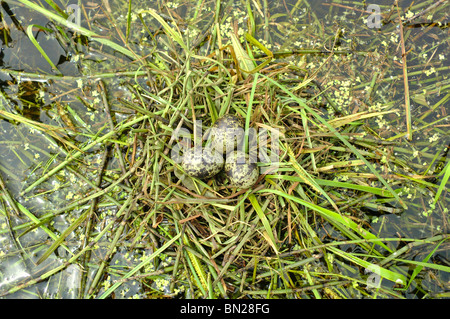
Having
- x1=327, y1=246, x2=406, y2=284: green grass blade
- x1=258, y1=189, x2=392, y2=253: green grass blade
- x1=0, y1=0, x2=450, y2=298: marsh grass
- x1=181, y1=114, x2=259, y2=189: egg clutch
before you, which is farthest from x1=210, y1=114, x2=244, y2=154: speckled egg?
x1=327, y1=246, x2=406, y2=284: green grass blade

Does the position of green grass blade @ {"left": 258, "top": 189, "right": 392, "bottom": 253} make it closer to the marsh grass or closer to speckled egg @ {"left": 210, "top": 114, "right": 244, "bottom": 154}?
the marsh grass

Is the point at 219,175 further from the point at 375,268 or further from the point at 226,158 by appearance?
the point at 375,268

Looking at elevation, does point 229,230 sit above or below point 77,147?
below

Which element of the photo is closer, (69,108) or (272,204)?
(272,204)

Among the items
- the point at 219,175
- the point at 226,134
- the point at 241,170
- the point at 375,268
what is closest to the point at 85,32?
the point at 226,134

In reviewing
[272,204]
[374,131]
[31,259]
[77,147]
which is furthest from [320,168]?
[31,259]

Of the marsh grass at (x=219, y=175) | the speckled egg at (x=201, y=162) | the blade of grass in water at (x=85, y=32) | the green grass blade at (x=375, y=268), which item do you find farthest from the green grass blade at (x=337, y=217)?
the blade of grass in water at (x=85, y=32)
